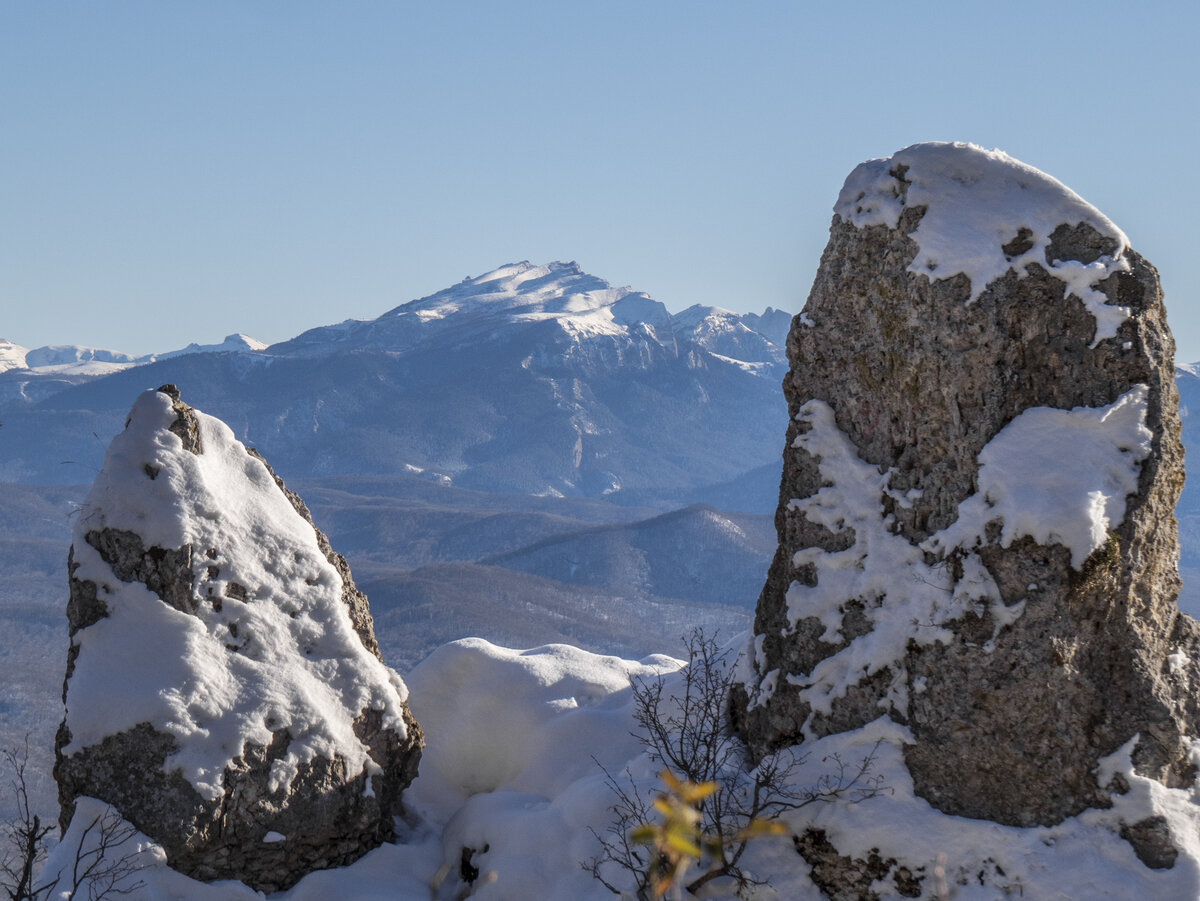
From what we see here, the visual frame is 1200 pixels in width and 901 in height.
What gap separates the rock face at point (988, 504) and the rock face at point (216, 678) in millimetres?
6893

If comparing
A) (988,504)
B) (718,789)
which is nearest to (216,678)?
(718,789)

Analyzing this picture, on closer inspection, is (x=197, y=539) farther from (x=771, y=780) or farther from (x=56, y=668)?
(x=56, y=668)

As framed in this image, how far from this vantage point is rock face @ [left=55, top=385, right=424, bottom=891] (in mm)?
16609

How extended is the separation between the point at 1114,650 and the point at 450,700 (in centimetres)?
1269

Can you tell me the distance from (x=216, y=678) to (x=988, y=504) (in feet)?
38.9

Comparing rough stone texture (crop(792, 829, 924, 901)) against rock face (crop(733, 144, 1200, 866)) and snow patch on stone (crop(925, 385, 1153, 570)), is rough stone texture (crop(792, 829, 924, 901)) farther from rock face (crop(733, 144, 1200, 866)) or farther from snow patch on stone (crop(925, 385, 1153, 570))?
snow patch on stone (crop(925, 385, 1153, 570))

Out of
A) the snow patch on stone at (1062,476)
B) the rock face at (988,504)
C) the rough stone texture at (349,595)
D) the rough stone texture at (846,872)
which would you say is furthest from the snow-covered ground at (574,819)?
the snow patch on stone at (1062,476)

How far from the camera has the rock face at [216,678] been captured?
54.5ft

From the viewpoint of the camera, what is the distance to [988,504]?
52.1 ft

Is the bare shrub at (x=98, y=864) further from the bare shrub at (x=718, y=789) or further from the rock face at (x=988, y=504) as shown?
the rock face at (x=988, y=504)

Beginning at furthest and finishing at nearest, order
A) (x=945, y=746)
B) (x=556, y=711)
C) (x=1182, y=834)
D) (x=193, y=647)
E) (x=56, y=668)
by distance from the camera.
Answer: (x=56, y=668) < (x=556, y=711) < (x=193, y=647) < (x=945, y=746) < (x=1182, y=834)

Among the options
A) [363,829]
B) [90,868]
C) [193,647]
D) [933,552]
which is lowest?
[363,829]

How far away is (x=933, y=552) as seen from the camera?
53.9 feet

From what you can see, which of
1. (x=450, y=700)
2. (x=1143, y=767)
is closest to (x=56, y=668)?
(x=450, y=700)
